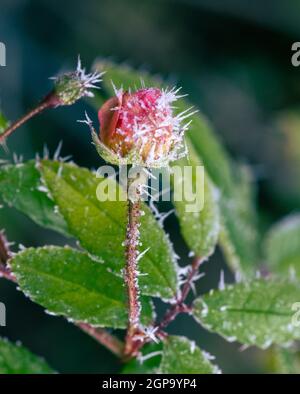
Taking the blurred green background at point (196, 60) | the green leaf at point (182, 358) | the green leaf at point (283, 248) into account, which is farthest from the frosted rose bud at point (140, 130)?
the blurred green background at point (196, 60)

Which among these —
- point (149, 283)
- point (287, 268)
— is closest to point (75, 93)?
point (149, 283)

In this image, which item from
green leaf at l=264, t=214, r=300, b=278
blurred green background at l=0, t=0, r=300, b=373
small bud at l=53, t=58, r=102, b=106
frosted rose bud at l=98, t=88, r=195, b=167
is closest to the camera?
frosted rose bud at l=98, t=88, r=195, b=167

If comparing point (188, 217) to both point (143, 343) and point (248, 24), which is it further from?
point (248, 24)

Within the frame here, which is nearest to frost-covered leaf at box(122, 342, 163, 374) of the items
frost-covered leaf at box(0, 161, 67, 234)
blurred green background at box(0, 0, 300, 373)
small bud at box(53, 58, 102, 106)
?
frost-covered leaf at box(0, 161, 67, 234)

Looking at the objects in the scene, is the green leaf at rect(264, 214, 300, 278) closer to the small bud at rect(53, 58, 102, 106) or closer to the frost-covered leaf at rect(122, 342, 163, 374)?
the frost-covered leaf at rect(122, 342, 163, 374)

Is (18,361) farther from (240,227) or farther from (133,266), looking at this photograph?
(240,227)
